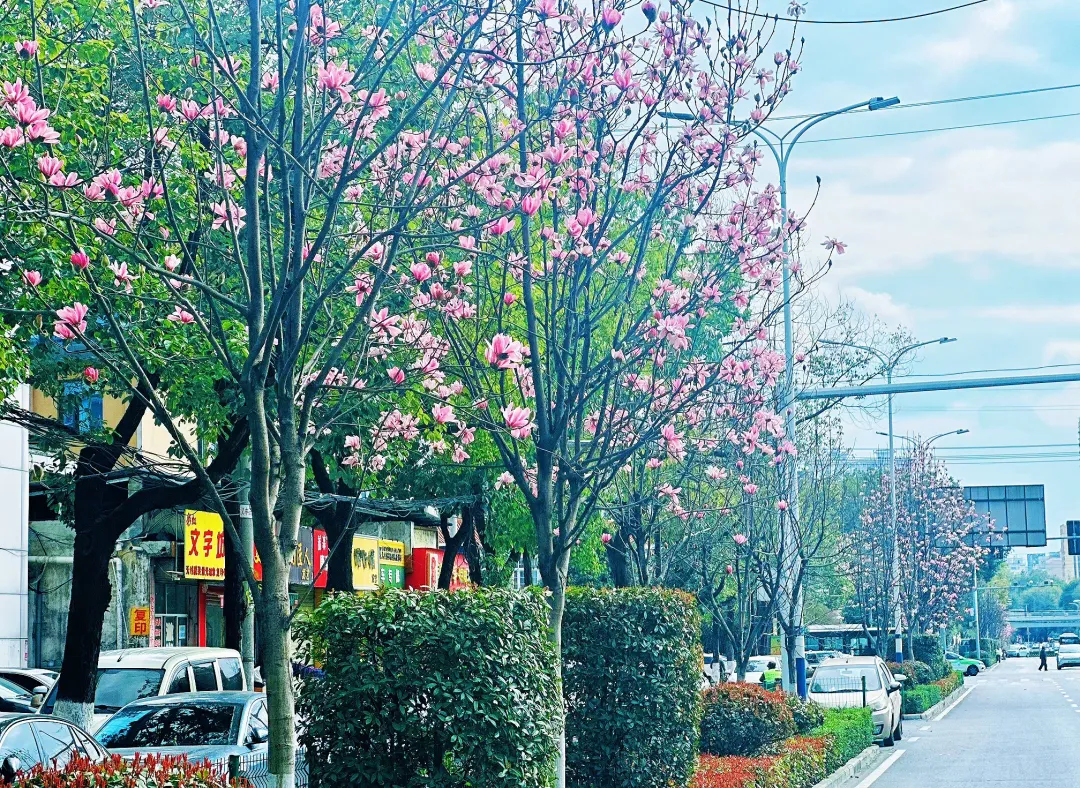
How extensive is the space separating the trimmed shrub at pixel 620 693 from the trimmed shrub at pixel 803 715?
25.6 feet

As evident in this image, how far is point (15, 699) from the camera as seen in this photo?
2133 centimetres

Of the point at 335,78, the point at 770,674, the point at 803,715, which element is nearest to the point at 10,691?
the point at 803,715

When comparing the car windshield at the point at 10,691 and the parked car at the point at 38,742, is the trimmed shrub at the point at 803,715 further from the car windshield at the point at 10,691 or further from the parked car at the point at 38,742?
the parked car at the point at 38,742

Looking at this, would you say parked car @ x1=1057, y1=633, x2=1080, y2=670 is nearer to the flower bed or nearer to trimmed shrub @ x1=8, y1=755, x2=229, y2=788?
the flower bed

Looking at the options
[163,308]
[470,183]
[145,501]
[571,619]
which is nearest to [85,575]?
[145,501]

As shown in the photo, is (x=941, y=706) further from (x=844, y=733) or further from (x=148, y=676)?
(x=148, y=676)

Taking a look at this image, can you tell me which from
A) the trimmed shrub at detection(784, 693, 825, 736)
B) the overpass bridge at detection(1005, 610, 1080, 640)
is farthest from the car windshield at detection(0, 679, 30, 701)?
the overpass bridge at detection(1005, 610, 1080, 640)

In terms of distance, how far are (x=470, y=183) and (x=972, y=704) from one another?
39.3 metres

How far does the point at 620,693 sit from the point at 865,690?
50.8ft

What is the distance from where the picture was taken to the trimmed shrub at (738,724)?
18469mm

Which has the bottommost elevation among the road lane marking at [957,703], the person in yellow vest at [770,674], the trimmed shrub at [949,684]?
the road lane marking at [957,703]

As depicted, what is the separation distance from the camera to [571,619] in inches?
516

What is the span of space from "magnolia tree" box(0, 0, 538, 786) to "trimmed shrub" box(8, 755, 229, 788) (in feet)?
2.07

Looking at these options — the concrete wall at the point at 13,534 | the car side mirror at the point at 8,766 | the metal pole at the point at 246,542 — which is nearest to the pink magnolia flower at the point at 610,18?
the car side mirror at the point at 8,766
